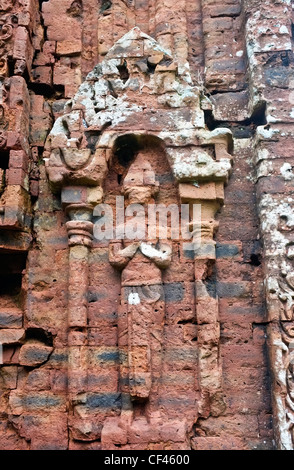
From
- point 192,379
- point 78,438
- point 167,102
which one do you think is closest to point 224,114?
point 167,102

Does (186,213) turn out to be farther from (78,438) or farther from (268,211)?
(78,438)

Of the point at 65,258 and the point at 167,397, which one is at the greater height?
the point at 65,258

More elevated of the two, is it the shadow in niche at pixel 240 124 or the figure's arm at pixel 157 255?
the shadow in niche at pixel 240 124

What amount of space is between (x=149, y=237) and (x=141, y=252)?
207mm

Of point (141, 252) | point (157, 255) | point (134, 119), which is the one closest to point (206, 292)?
point (157, 255)

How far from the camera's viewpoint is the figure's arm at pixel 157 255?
5.05m

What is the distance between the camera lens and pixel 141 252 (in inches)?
200

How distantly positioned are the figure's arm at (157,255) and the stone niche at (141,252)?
0.04ft

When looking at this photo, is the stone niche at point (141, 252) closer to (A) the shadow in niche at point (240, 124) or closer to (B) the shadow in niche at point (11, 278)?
(A) the shadow in niche at point (240, 124)

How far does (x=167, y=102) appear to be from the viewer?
5.50m

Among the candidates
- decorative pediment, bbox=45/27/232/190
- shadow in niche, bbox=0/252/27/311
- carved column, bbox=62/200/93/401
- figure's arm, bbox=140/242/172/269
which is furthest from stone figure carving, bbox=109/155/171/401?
shadow in niche, bbox=0/252/27/311

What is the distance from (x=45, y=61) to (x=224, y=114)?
2171 mm

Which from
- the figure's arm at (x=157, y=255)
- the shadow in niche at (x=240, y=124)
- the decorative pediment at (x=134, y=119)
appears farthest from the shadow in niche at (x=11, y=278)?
the shadow in niche at (x=240, y=124)

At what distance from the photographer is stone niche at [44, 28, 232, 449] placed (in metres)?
4.79
